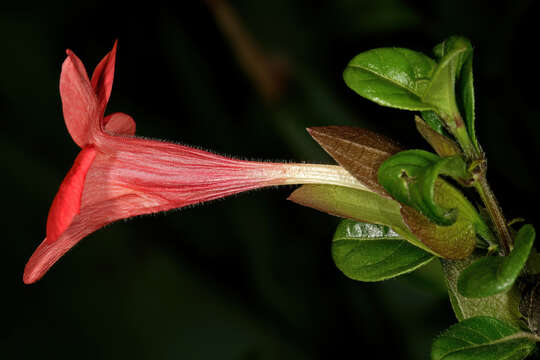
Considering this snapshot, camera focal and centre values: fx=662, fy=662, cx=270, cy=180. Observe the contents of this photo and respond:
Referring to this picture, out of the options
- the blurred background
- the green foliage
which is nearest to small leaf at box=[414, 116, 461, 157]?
the green foliage

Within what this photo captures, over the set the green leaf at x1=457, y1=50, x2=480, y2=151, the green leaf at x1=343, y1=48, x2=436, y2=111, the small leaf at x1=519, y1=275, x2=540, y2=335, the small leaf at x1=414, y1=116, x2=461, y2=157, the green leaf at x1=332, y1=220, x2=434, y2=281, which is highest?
the green leaf at x1=343, y1=48, x2=436, y2=111

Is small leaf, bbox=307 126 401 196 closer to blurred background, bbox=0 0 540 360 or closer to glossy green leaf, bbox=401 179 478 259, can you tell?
glossy green leaf, bbox=401 179 478 259

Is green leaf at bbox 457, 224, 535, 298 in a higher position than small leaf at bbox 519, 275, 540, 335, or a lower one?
higher

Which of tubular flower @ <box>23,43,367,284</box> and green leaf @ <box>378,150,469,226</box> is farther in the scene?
tubular flower @ <box>23,43,367,284</box>

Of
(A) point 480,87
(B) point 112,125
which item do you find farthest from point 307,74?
(B) point 112,125

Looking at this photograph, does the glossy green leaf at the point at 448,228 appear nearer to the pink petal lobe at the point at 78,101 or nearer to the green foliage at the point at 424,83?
the green foliage at the point at 424,83

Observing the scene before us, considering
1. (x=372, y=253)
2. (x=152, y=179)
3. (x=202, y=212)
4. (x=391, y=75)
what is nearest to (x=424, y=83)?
(x=391, y=75)

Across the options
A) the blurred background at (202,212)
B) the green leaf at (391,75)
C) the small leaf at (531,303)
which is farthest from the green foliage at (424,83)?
the blurred background at (202,212)

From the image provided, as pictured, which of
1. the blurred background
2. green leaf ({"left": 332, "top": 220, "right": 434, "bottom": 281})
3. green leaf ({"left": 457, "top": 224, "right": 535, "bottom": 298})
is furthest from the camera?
the blurred background
